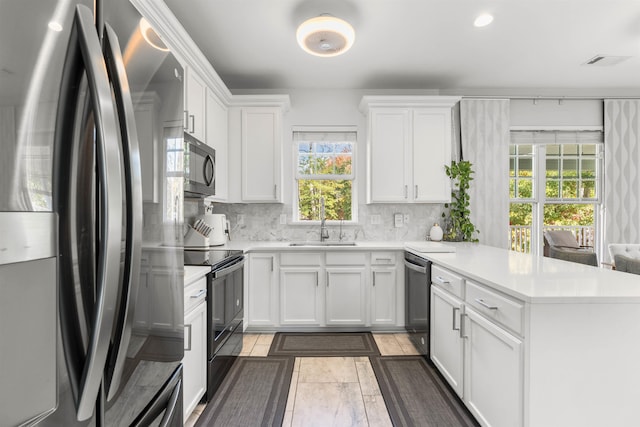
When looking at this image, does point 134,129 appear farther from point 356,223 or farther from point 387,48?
point 356,223

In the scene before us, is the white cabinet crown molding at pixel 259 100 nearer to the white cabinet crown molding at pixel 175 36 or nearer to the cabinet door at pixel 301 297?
the white cabinet crown molding at pixel 175 36

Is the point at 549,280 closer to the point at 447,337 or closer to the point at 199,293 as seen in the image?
the point at 447,337

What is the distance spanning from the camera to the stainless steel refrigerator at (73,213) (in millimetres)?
482

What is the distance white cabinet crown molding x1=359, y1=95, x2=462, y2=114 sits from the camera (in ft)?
11.3

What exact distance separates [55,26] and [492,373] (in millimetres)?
2020

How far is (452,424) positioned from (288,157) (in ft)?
9.80

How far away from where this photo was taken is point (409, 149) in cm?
351

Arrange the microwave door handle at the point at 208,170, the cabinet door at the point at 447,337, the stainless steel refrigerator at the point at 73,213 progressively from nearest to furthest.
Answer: the stainless steel refrigerator at the point at 73,213
the cabinet door at the point at 447,337
the microwave door handle at the point at 208,170

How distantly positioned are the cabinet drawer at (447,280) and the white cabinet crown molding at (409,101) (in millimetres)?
1911

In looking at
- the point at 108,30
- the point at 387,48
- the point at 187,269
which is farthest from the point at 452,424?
the point at 387,48

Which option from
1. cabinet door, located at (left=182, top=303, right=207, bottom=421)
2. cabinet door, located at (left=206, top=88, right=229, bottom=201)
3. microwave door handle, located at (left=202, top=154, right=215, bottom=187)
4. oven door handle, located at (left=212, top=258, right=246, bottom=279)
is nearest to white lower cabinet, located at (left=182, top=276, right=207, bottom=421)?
cabinet door, located at (left=182, top=303, right=207, bottom=421)

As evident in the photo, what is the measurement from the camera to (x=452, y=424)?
1.83 metres

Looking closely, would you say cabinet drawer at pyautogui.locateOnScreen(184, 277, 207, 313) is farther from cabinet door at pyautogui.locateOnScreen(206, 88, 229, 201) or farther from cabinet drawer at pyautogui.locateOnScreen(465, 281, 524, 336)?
cabinet drawer at pyautogui.locateOnScreen(465, 281, 524, 336)

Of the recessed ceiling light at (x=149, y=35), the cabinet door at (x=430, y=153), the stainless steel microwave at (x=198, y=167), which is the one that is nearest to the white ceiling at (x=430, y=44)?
the cabinet door at (x=430, y=153)
